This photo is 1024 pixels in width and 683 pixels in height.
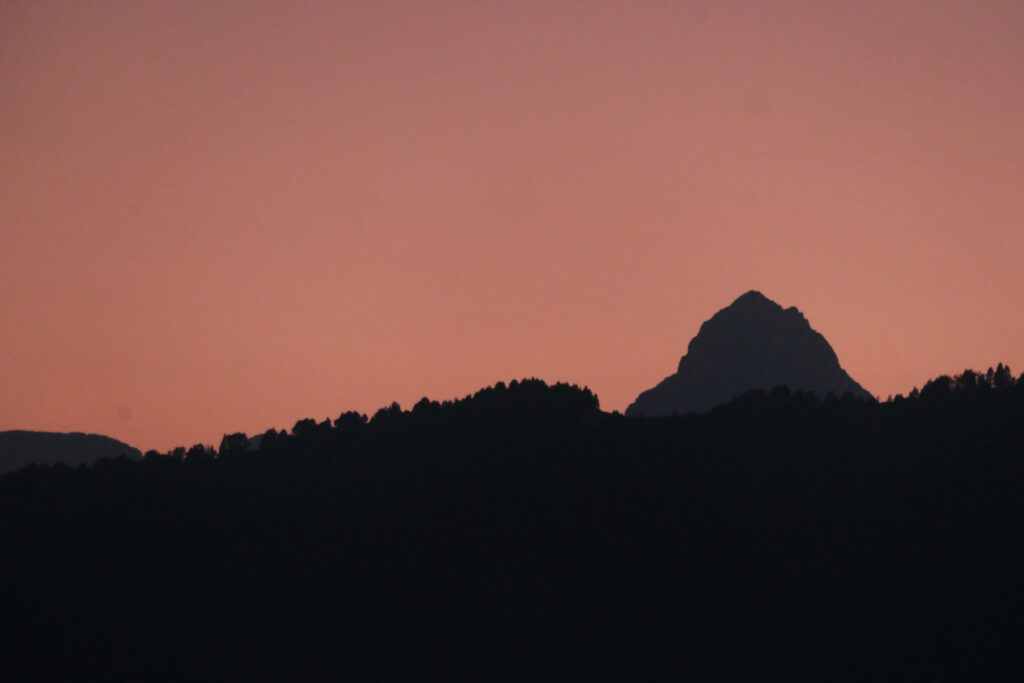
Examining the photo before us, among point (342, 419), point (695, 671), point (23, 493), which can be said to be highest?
point (342, 419)

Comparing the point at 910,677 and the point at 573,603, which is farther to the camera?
the point at 573,603

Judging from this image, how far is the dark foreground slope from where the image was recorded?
123000 millimetres

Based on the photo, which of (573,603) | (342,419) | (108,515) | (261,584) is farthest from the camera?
(342,419)

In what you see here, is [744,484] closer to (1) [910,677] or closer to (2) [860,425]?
(2) [860,425]

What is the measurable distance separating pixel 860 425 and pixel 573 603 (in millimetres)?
42840

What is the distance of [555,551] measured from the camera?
14662cm

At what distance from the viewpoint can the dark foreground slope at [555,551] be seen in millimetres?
123000

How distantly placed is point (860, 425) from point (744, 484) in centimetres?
1717

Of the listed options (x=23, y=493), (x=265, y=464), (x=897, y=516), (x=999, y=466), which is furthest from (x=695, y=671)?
(x=23, y=493)

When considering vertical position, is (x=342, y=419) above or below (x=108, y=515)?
above

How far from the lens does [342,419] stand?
596ft

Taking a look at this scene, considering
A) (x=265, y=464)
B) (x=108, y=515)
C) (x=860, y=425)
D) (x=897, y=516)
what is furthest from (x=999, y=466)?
(x=108, y=515)

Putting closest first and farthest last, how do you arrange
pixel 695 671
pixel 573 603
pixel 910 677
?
1. pixel 910 677
2. pixel 695 671
3. pixel 573 603

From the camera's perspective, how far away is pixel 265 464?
171 m
